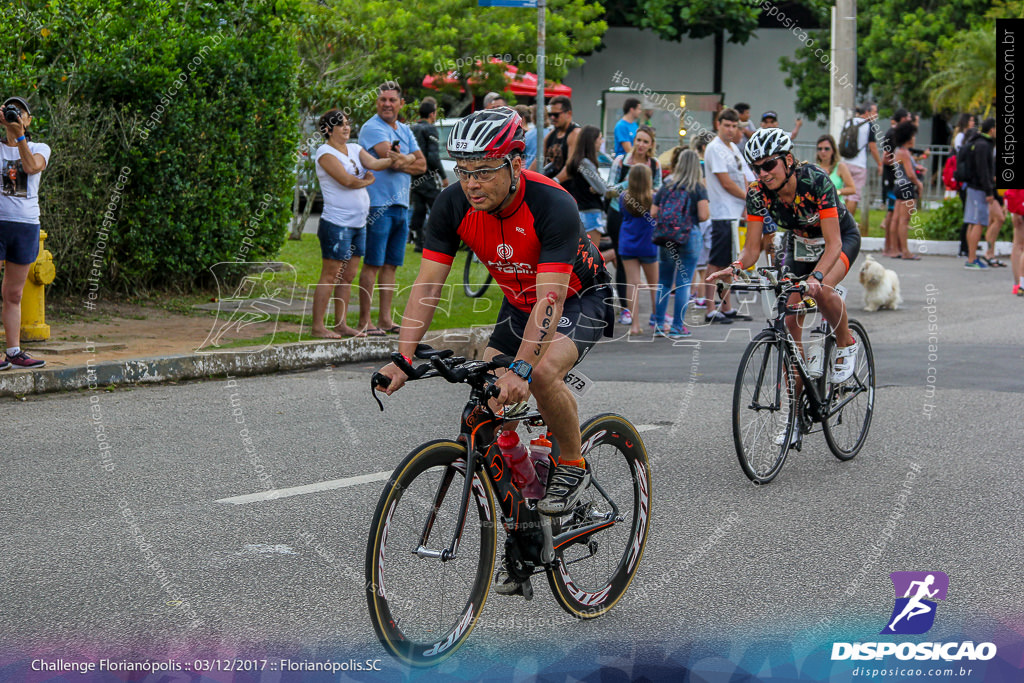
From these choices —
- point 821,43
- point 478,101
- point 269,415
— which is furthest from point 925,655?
point 821,43

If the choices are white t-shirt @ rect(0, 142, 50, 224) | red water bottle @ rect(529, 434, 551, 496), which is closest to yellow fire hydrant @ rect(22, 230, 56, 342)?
white t-shirt @ rect(0, 142, 50, 224)

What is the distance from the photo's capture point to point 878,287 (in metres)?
13.1

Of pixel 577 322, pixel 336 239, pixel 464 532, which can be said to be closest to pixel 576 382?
pixel 577 322

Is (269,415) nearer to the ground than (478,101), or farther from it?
nearer to the ground

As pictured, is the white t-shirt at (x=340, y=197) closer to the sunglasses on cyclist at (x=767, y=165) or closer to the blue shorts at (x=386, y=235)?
the blue shorts at (x=386, y=235)

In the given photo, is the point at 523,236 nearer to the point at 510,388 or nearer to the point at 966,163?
the point at 510,388

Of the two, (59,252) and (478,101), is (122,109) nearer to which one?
(59,252)

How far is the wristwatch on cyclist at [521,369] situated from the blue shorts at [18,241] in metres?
5.88

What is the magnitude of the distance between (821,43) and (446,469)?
36543mm

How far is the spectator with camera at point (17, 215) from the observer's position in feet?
27.5

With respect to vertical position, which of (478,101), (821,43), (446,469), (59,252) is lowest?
(446,469)

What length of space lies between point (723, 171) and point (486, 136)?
29.4 feet

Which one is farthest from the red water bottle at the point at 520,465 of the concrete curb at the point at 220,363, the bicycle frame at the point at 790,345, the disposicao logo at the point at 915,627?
the concrete curb at the point at 220,363

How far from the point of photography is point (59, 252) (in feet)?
34.0
